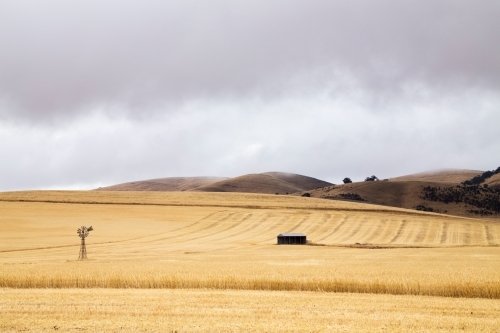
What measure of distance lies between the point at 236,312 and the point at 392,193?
481 feet

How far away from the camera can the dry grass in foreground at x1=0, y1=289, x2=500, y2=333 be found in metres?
16.6

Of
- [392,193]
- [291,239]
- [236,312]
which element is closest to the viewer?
[236,312]

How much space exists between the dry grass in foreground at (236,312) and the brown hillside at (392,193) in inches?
4682

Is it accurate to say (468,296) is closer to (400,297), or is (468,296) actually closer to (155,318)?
(400,297)

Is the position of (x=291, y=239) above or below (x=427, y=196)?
below

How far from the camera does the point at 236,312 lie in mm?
18656

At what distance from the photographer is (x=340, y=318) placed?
58.8 feet

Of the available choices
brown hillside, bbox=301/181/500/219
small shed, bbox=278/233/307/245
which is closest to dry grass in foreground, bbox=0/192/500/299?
small shed, bbox=278/233/307/245

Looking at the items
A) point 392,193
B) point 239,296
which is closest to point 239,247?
point 239,296

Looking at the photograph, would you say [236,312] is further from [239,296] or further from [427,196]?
[427,196]

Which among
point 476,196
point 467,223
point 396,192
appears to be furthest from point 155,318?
point 396,192

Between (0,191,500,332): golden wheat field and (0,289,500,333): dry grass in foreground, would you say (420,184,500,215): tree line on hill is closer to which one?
(0,191,500,332): golden wheat field

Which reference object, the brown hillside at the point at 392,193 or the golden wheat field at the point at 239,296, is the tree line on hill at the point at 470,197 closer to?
the brown hillside at the point at 392,193

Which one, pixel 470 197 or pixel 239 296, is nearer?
pixel 239 296
